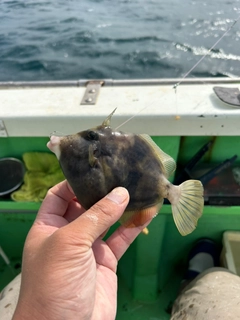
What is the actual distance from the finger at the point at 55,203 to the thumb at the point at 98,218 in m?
0.52

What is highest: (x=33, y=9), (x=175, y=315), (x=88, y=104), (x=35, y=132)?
(x=88, y=104)

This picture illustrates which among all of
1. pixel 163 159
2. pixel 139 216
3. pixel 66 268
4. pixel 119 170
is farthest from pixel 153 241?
pixel 66 268

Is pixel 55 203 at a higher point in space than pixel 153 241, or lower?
higher

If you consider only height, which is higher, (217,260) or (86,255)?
(86,255)

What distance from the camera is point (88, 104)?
8.59 feet

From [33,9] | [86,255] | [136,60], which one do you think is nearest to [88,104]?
[86,255]

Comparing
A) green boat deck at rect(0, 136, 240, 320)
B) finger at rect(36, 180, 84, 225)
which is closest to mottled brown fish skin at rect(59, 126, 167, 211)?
finger at rect(36, 180, 84, 225)

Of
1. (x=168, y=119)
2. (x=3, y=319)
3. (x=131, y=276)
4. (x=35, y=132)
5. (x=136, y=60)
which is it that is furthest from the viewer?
(x=136, y=60)

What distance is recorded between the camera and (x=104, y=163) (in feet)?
5.53

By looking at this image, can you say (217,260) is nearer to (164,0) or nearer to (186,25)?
(186,25)

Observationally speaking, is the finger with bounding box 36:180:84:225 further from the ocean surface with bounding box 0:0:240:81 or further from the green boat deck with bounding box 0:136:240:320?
the ocean surface with bounding box 0:0:240:81

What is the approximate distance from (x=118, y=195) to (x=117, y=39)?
7.28m

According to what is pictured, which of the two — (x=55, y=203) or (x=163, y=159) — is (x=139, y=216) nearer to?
(x=163, y=159)

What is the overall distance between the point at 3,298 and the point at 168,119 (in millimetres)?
1903
